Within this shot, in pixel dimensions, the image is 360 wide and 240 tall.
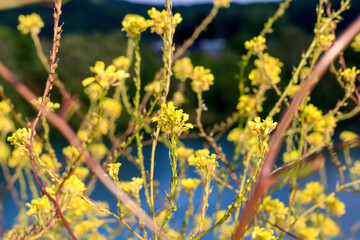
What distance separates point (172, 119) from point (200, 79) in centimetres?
36

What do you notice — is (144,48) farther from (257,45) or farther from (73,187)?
(73,187)

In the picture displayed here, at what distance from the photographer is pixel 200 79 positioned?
76cm

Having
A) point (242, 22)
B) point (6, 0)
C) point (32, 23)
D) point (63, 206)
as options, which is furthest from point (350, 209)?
point (242, 22)

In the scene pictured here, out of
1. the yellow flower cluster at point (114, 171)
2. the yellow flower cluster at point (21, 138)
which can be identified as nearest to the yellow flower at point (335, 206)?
the yellow flower cluster at point (114, 171)

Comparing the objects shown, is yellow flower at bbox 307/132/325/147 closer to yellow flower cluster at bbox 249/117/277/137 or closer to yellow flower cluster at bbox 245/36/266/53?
yellow flower cluster at bbox 245/36/266/53

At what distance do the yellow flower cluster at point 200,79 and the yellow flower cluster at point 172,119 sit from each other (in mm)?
324

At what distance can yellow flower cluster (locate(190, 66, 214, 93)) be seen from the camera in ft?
2.46

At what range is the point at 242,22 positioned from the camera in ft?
37.7

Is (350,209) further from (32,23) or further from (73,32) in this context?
(73,32)

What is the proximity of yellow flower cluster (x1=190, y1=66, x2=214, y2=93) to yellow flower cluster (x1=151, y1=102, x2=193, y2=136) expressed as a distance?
32 cm

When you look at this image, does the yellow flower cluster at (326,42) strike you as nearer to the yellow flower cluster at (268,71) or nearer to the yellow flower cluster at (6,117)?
the yellow flower cluster at (268,71)

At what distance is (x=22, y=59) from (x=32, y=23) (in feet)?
23.1

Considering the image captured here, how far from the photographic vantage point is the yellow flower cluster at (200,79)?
0.75 m

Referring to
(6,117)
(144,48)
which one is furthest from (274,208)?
(144,48)
